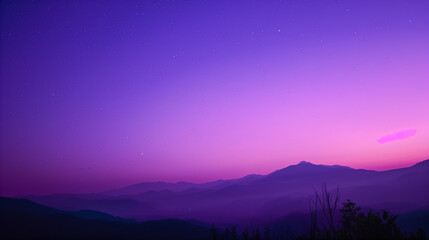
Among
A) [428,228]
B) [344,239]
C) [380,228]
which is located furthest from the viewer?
[428,228]

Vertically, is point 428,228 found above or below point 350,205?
below

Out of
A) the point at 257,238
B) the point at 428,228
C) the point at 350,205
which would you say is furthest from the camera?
the point at 428,228

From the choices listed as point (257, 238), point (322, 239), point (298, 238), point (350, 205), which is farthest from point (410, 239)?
point (350, 205)

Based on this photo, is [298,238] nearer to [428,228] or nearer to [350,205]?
[350,205]

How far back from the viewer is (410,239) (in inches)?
195

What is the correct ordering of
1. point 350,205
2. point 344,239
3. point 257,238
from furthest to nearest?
point 350,205
point 257,238
point 344,239

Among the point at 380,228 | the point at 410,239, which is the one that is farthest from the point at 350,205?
the point at 410,239

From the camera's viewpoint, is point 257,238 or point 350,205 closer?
point 257,238

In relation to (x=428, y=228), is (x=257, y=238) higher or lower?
higher

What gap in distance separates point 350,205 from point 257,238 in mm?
11272

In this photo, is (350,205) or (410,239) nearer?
(410,239)

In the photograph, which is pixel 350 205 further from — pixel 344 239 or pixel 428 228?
pixel 428 228

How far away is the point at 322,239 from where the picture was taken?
486 centimetres

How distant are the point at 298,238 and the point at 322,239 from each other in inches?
18.6
